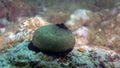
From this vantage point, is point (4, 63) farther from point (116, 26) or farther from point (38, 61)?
point (116, 26)

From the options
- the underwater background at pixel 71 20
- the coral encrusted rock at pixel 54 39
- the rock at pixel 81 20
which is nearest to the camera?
the coral encrusted rock at pixel 54 39

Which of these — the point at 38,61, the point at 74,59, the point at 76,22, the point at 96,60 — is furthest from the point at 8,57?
the point at 76,22

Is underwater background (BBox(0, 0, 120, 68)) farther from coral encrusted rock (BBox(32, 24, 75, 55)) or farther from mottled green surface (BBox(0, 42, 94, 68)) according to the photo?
coral encrusted rock (BBox(32, 24, 75, 55))

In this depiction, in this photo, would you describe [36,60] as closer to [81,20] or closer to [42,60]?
[42,60]

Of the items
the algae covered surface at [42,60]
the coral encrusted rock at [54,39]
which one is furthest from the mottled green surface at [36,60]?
the coral encrusted rock at [54,39]

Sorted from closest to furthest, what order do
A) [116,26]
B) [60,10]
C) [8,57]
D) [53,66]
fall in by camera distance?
[53,66] < [8,57] < [116,26] < [60,10]

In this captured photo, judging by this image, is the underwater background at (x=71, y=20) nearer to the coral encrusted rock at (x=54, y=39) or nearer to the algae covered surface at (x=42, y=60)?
the algae covered surface at (x=42, y=60)

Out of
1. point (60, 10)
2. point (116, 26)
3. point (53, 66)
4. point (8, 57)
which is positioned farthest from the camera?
point (60, 10)
